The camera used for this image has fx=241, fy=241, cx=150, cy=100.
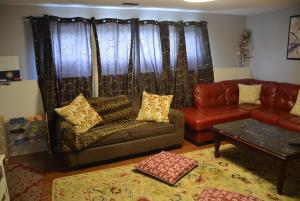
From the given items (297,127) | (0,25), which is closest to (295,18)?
(297,127)

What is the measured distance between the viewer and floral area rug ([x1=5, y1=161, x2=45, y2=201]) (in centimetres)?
252

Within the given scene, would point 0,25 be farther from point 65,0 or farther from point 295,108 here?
point 295,108

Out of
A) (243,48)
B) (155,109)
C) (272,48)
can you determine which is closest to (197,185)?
(155,109)

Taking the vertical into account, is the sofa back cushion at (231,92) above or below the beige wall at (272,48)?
below

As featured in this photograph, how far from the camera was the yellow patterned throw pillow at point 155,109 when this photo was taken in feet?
11.6

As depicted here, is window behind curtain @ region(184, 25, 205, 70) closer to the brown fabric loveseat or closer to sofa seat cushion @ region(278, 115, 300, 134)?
the brown fabric loveseat

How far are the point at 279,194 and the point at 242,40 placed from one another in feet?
11.1

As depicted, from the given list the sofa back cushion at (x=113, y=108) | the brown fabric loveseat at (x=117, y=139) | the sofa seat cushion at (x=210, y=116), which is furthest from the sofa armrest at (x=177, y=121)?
the sofa back cushion at (x=113, y=108)

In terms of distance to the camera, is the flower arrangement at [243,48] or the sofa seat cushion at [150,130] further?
the flower arrangement at [243,48]

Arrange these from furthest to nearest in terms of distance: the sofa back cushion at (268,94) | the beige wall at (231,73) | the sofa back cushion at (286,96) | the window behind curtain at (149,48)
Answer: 1. the beige wall at (231,73)
2. the sofa back cushion at (268,94)
3. the window behind curtain at (149,48)
4. the sofa back cushion at (286,96)

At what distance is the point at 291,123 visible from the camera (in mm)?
3301

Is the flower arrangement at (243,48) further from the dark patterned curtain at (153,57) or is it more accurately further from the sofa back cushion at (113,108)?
the sofa back cushion at (113,108)

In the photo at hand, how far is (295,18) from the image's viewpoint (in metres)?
4.08

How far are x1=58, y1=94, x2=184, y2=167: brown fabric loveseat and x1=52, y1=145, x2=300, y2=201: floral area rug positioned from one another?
219mm
